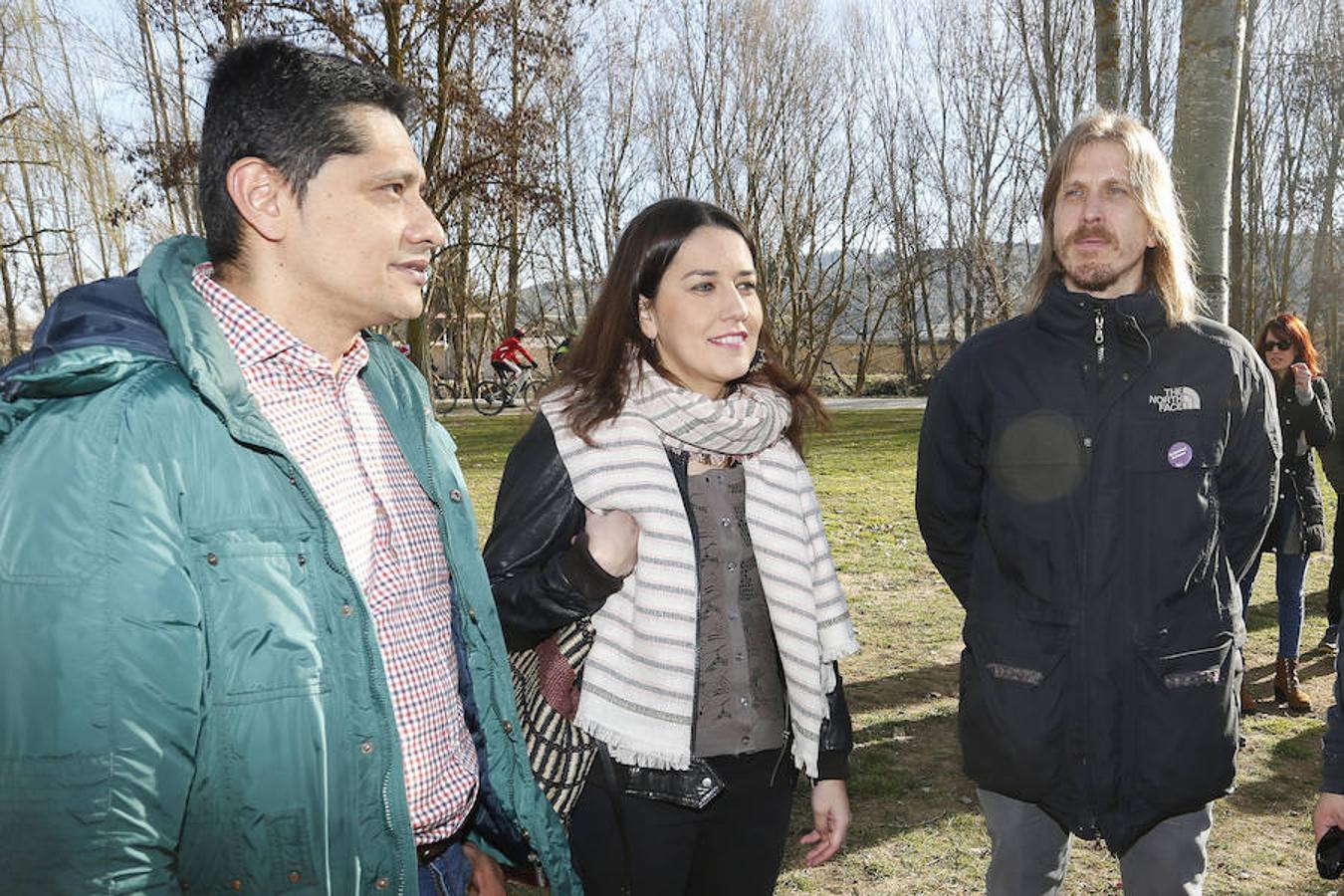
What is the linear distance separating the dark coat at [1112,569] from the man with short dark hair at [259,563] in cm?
119

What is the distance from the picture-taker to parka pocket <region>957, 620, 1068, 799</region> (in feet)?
7.48

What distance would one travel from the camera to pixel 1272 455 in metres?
2.52

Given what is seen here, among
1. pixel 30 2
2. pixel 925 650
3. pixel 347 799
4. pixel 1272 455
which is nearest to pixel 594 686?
pixel 347 799

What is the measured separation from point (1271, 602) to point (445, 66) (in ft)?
39.4

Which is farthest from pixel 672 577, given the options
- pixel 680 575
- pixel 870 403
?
pixel 870 403

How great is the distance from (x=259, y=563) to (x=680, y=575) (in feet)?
3.22

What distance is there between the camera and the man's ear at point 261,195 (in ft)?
5.25

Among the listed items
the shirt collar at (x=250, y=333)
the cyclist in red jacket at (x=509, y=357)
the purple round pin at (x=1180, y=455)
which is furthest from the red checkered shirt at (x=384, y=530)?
the cyclist in red jacket at (x=509, y=357)

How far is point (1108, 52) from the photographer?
20.5 feet


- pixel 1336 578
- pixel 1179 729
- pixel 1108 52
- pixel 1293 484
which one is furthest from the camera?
pixel 1108 52

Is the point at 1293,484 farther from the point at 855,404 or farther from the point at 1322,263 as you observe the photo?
the point at 1322,263

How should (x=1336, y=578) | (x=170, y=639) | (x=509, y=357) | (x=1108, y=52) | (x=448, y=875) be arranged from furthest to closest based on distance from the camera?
(x=509, y=357) < (x=1108, y=52) < (x=1336, y=578) < (x=448, y=875) < (x=170, y=639)

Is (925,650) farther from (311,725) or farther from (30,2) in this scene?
(30,2)

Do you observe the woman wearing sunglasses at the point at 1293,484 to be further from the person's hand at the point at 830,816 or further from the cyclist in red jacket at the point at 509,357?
the cyclist in red jacket at the point at 509,357
